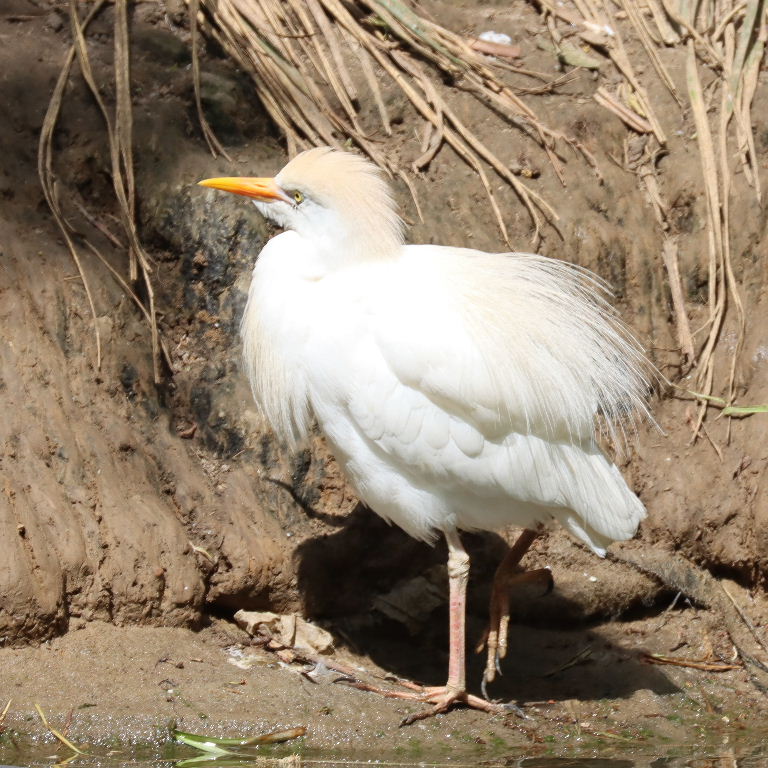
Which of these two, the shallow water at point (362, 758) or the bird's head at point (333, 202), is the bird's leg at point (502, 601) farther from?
the bird's head at point (333, 202)

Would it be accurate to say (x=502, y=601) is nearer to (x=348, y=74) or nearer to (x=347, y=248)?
(x=347, y=248)

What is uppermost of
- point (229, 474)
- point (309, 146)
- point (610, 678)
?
point (309, 146)

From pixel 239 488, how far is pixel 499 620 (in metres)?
1.12

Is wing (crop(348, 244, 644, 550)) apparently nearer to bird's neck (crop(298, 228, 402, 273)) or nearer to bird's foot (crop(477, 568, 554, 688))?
bird's neck (crop(298, 228, 402, 273))

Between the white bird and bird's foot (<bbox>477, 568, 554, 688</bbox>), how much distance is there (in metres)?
0.21

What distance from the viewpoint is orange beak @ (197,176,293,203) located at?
3.71m

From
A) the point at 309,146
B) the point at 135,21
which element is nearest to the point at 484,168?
the point at 309,146

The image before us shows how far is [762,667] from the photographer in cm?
447

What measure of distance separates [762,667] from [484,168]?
2506 mm


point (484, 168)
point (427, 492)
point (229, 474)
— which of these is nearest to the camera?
point (427, 492)

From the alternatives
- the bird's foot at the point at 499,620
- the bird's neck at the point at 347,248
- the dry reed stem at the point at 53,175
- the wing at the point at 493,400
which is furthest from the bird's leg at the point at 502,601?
the dry reed stem at the point at 53,175

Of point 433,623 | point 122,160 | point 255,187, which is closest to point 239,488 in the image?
point 433,623

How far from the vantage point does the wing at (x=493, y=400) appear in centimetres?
348

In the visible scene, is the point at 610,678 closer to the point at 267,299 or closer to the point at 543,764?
the point at 543,764
